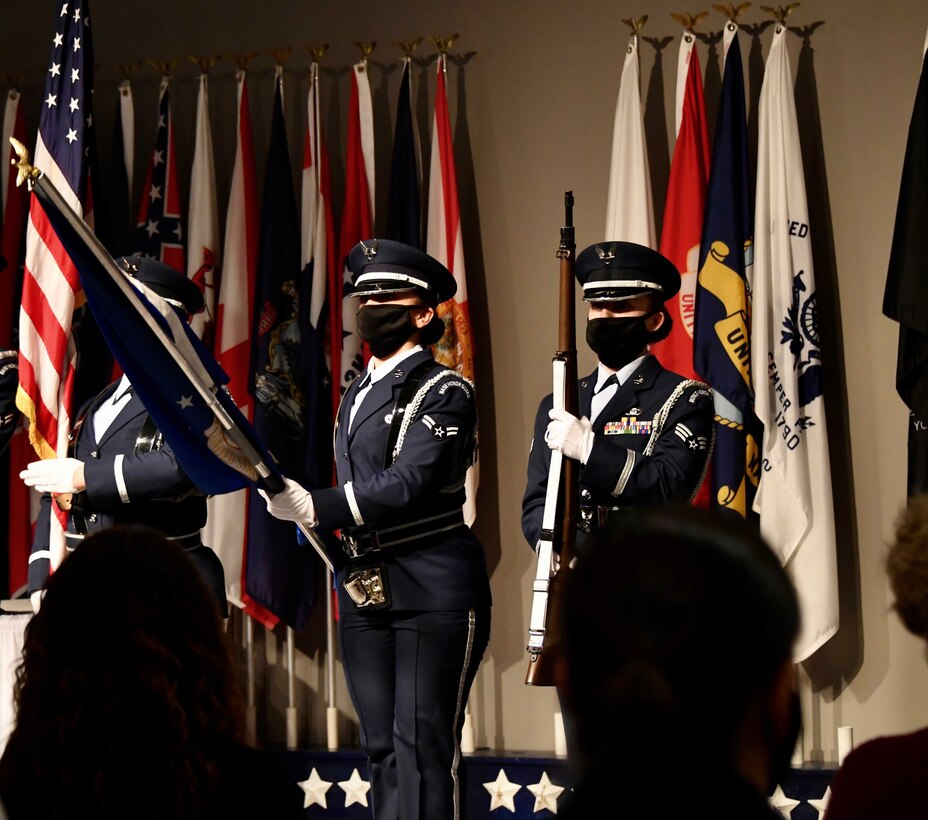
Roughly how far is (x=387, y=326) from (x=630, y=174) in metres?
1.40

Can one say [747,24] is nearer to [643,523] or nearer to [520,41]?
[520,41]

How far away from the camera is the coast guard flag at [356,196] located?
185 inches

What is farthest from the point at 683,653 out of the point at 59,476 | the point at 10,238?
the point at 10,238

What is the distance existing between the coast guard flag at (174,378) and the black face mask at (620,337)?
959mm

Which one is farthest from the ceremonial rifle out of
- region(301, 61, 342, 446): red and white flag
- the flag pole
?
region(301, 61, 342, 446): red and white flag

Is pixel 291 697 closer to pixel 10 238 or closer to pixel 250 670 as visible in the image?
pixel 250 670

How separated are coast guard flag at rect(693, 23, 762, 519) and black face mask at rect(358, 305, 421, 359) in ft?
4.01

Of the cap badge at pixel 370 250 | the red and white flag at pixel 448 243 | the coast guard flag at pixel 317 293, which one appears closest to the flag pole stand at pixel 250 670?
the coast guard flag at pixel 317 293

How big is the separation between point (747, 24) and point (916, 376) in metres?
1.34

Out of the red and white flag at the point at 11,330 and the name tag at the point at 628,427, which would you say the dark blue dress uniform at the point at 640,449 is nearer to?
the name tag at the point at 628,427

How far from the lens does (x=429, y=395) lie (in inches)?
134

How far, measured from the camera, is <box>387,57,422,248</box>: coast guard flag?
4789 millimetres

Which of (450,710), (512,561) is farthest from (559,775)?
(450,710)

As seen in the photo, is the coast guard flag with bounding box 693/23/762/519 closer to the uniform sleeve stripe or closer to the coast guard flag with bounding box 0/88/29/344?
the uniform sleeve stripe
